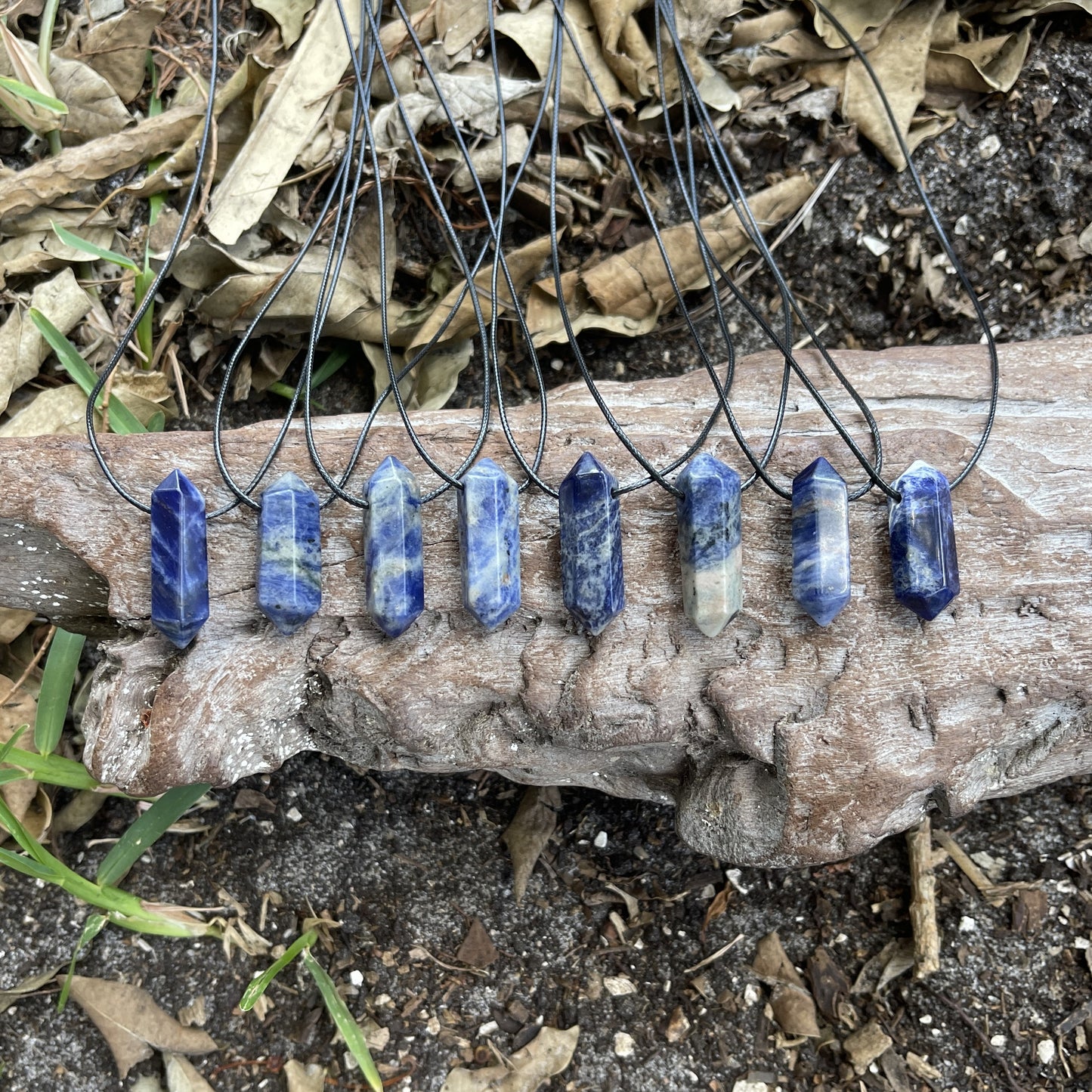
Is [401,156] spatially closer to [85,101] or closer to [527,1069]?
[85,101]

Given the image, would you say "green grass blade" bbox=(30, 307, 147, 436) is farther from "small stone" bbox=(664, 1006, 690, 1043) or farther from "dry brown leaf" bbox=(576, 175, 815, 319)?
"small stone" bbox=(664, 1006, 690, 1043)

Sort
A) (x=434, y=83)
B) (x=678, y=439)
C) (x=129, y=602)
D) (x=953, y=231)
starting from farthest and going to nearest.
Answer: (x=953, y=231) → (x=434, y=83) → (x=678, y=439) → (x=129, y=602)

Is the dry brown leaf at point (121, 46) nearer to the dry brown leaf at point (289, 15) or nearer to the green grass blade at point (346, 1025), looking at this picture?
the dry brown leaf at point (289, 15)

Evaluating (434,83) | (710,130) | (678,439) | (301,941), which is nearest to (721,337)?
(710,130)

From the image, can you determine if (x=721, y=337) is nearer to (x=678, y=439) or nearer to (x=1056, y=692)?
(x=678, y=439)

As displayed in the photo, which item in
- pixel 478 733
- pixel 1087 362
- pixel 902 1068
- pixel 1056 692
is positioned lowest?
pixel 902 1068

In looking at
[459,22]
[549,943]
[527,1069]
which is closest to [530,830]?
[549,943]
